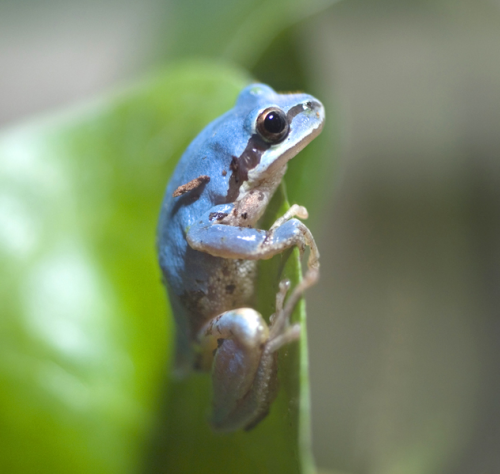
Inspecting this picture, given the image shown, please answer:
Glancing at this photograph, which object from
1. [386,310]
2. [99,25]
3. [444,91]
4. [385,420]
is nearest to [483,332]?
[386,310]

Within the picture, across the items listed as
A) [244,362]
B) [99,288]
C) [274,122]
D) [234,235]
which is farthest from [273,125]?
[99,288]

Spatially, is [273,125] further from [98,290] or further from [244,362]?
[98,290]

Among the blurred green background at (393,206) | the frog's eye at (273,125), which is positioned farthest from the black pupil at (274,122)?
the blurred green background at (393,206)

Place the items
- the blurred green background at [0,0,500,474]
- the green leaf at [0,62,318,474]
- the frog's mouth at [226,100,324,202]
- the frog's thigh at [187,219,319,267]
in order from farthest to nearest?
the blurred green background at [0,0,500,474], the green leaf at [0,62,318,474], the frog's mouth at [226,100,324,202], the frog's thigh at [187,219,319,267]

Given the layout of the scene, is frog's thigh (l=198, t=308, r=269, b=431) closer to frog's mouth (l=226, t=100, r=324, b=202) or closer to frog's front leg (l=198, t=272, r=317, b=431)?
frog's front leg (l=198, t=272, r=317, b=431)

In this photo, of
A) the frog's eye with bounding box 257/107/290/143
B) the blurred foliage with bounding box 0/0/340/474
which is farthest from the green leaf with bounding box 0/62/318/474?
the frog's eye with bounding box 257/107/290/143

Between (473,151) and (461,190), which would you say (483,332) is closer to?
(461,190)

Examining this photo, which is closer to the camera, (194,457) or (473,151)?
(194,457)
